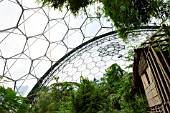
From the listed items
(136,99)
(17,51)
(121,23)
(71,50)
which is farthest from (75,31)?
(121,23)

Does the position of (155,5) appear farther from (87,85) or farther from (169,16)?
(87,85)

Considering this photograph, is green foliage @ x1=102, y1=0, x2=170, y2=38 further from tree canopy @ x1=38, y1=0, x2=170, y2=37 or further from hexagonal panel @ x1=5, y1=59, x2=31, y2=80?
hexagonal panel @ x1=5, y1=59, x2=31, y2=80

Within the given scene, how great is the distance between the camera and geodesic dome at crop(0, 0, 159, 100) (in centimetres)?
1825

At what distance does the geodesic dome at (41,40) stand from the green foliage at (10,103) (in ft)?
40.9

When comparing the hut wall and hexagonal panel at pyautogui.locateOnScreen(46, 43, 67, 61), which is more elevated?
hexagonal panel at pyautogui.locateOnScreen(46, 43, 67, 61)

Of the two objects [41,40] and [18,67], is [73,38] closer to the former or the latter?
[41,40]

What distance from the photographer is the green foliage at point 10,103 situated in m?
3.85

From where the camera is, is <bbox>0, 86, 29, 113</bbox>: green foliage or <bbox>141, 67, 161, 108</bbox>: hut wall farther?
<bbox>141, 67, 161, 108</bbox>: hut wall

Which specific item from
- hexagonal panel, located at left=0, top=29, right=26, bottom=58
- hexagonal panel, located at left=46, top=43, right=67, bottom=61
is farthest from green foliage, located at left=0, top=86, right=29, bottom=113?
hexagonal panel, located at left=46, top=43, right=67, bottom=61

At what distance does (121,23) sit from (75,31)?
15.7 m

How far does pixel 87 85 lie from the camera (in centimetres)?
1492

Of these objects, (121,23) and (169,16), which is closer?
(169,16)

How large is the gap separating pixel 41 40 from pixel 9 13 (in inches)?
170

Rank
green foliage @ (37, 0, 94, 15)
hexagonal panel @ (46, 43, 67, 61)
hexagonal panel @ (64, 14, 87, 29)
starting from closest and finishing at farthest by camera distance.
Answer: green foliage @ (37, 0, 94, 15) → hexagonal panel @ (64, 14, 87, 29) → hexagonal panel @ (46, 43, 67, 61)
